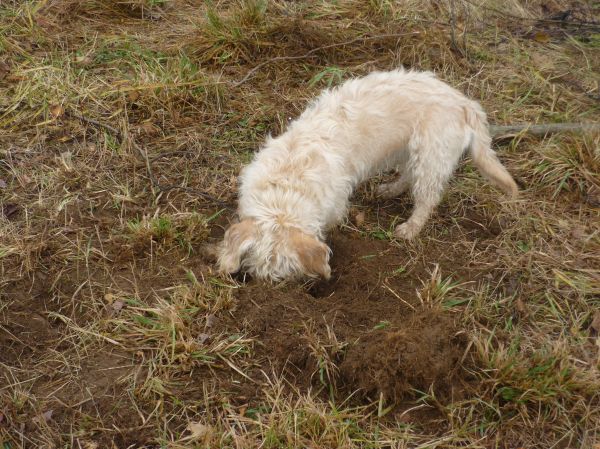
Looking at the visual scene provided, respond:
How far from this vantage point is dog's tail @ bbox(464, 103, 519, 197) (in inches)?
A: 151

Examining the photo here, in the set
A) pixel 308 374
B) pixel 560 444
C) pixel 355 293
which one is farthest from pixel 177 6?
pixel 560 444

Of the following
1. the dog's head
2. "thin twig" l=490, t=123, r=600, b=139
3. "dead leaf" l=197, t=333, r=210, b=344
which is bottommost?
"dead leaf" l=197, t=333, r=210, b=344

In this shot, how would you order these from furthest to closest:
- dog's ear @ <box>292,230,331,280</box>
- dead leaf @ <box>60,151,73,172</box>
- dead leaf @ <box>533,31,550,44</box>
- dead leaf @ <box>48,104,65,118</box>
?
dead leaf @ <box>533,31,550,44</box> → dead leaf @ <box>48,104,65,118</box> → dead leaf @ <box>60,151,73,172</box> → dog's ear @ <box>292,230,331,280</box>

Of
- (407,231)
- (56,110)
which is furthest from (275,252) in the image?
(56,110)

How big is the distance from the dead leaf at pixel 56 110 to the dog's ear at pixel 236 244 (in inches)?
88.3

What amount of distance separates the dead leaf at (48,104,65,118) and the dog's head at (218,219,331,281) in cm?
228

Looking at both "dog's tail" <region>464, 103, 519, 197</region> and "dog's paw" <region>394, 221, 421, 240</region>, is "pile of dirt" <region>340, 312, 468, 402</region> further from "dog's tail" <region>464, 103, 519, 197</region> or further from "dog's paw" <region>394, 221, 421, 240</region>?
"dog's tail" <region>464, 103, 519, 197</region>

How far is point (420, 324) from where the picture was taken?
3154 millimetres

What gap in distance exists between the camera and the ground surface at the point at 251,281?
2.95 m

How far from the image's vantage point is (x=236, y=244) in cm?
333

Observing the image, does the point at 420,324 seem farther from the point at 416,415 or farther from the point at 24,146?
the point at 24,146

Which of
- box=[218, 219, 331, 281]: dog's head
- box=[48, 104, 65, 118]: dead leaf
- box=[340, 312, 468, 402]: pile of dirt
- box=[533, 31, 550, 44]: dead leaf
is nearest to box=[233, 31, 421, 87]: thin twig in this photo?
box=[533, 31, 550, 44]: dead leaf

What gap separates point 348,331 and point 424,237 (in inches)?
45.5

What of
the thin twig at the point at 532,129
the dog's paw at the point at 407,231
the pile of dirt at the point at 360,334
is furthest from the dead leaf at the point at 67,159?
the thin twig at the point at 532,129
